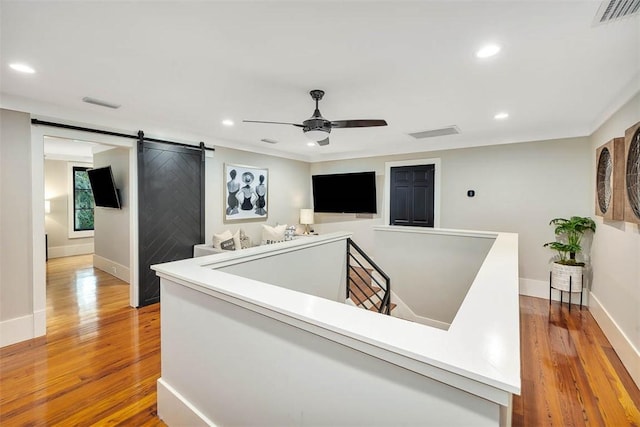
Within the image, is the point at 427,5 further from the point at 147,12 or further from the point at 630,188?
the point at 630,188

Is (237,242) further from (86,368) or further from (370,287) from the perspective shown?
(86,368)

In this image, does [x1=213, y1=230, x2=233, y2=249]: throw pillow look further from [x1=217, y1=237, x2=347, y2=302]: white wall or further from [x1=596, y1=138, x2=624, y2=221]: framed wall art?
[x1=596, y1=138, x2=624, y2=221]: framed wall art

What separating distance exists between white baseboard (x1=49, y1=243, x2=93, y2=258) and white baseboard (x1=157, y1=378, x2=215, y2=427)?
22.7ft

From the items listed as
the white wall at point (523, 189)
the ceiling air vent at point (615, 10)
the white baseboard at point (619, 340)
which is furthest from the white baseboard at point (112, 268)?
the white baseboard at point (619, 340)

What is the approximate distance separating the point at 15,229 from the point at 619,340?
598 centimetres

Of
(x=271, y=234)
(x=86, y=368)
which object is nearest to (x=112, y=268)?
(x=271, y=234)

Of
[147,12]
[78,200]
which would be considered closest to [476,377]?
[147,12]

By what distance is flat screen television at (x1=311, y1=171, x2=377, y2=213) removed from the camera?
19.5 ft

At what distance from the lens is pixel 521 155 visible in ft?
14.7

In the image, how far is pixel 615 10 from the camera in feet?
5.08

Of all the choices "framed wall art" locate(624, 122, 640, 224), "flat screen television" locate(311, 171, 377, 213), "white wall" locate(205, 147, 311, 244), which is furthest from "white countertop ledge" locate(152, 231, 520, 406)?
"flat screen television" locate(311, 171, 377, 213)

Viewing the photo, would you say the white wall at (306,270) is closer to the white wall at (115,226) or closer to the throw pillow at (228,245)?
the throw pillow at (228,245)

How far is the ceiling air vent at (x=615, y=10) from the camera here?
1.50 metres

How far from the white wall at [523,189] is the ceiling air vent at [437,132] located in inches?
29.5
